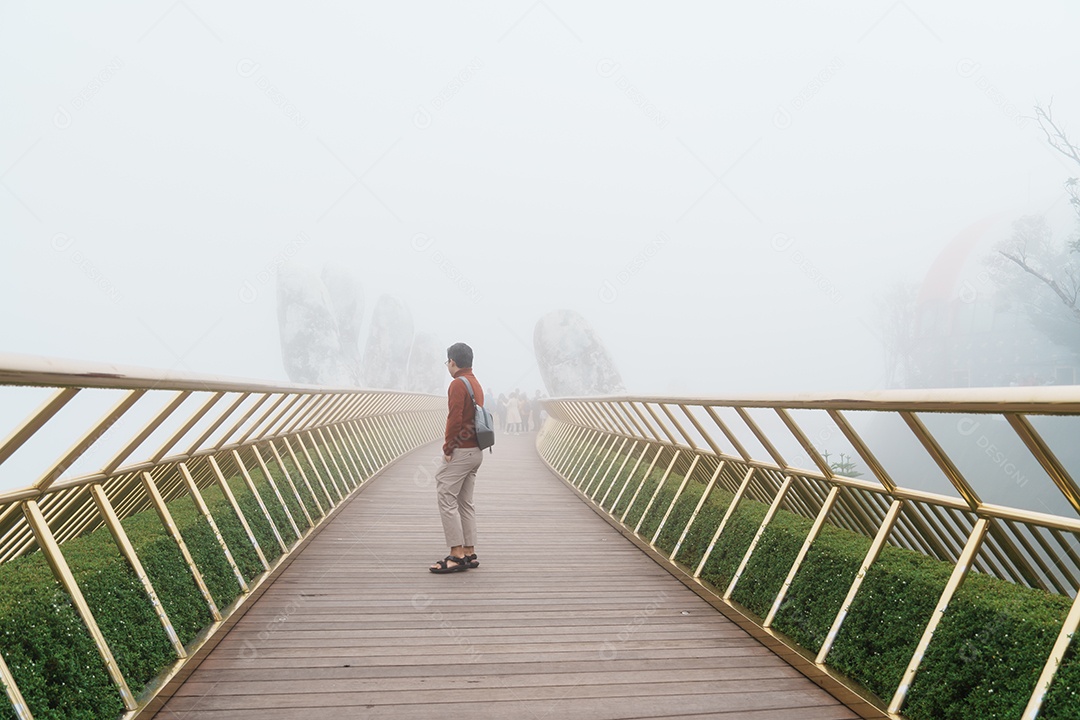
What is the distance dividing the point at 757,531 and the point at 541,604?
1581 mm

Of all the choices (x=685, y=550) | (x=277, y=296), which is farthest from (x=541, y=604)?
(x=277, y=296)

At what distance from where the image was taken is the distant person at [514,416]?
35500 millimetres

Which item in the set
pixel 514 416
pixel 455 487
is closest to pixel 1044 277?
pixel 514 416

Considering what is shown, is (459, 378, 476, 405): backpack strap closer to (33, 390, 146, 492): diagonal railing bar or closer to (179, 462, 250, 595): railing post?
(179, 462, 250, 595): railing post

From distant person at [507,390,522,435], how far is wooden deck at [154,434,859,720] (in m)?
27.7

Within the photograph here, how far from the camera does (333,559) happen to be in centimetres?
692

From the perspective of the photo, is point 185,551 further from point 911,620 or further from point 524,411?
point 524,411

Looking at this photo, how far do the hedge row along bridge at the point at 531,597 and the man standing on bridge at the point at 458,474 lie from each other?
0.80 ft

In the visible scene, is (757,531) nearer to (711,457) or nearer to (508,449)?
(711,457)

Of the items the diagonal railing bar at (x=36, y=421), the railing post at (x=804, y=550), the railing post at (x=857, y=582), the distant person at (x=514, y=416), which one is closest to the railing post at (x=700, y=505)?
the railing post at (x=804, y=550)

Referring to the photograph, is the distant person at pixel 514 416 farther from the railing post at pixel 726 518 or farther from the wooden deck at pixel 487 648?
the railing post at pixel 726 518

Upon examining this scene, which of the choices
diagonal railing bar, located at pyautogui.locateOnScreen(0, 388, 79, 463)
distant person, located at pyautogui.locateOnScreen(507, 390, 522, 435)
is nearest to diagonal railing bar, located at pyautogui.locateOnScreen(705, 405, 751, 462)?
diagonal railing bar, located at pyautogui.locateOnScreen(0, 388, 79, 463)

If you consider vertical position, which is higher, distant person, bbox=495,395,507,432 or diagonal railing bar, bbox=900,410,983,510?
diagonal railing bar, bbox=900,410,983,510

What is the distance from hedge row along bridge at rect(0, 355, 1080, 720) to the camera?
313cm
